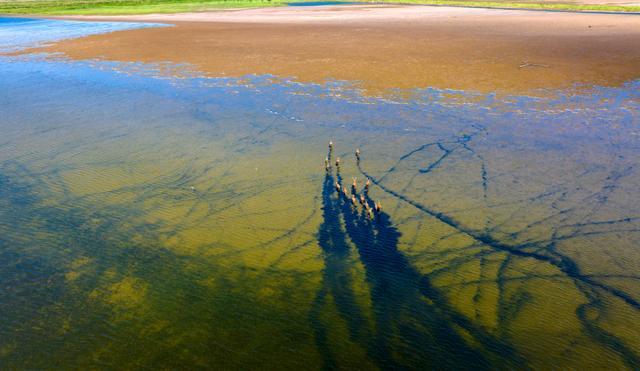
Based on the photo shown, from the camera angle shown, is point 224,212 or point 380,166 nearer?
point 224,212

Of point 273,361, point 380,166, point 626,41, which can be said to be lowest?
point 273,361

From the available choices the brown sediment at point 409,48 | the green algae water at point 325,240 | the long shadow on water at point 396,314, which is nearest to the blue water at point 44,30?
the brown sediment at point 409,48

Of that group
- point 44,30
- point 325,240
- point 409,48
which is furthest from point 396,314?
point 44,30

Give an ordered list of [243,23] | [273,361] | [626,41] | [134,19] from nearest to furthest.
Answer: [273,361] → [626,41] → [243,23] → [134,19]

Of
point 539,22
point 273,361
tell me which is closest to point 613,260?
point 273,361

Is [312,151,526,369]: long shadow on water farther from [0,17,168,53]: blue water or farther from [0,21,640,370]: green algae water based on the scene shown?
[0,17,168,53]: blue water

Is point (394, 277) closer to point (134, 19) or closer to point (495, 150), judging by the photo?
point (495, 150)

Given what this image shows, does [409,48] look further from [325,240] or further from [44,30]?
[44,30]

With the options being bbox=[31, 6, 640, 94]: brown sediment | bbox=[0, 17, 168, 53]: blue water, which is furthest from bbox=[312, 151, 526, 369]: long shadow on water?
bbox=[0, 17, 168, 53]: blue water
